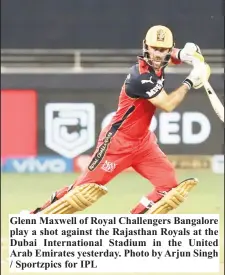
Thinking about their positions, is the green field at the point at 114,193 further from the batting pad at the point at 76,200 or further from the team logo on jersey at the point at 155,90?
the team logo on jersey at the point at 155,90

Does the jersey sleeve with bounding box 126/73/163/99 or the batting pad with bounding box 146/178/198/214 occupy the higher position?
the jersey sleeve with bounding box 126/73/163/99

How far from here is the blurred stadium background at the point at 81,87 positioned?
32.3ft

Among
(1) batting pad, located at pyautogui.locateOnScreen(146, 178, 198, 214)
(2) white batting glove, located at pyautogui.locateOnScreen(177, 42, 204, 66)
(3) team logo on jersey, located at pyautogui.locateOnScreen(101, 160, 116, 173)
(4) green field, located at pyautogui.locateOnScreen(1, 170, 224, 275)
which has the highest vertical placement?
(2) white batting glove, located at pyautogui.locateOnScreen(177, 42, 204, 66)

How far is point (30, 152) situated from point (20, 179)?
324mm

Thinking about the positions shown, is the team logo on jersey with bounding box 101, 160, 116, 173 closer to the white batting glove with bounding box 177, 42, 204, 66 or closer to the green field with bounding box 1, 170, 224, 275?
the white batting glove with bounding box 177, 42, 204, 66

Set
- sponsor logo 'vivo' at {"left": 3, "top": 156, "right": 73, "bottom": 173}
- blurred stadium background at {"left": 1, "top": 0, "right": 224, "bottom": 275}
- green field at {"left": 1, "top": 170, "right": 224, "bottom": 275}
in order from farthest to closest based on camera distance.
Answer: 1. sponsor logo 'vivo' at {"left": 3, "top": 156, "right": 73, "bottom": 173}
2. blurred stadium background at {"left": 1, "top": 0, "right": 224, "bottom": 275}
3. green field at {"left": 1, "top": 170, "right": 224, "bottom": 275}

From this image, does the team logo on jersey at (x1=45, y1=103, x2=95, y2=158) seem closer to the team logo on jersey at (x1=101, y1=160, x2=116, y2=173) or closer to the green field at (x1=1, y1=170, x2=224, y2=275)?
the green field at (x1=1, y1=170, x2=224, y2=275)

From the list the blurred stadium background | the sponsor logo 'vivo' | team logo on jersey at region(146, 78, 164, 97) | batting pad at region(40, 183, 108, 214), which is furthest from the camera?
the sponsor logo 'vivo'

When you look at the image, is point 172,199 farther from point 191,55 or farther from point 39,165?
point 39,165

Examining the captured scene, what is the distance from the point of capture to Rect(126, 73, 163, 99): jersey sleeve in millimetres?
5242

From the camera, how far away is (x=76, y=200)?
5.47 m

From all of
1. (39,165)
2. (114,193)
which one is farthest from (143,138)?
(39,165)

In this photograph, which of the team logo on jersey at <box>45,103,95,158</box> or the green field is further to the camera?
the team logo on jersey at <box>45,103,95,158</box>

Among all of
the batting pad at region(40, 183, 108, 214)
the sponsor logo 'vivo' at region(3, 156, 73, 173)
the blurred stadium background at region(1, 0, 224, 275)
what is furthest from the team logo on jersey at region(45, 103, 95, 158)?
the batting pad at region(40, 183, 108, 214)
